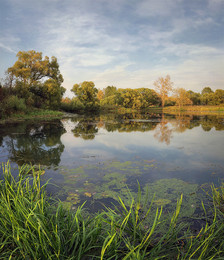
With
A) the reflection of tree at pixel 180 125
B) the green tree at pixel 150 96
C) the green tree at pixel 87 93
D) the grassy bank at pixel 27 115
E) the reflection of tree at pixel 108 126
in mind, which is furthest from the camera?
the green tree at pixel 150 96

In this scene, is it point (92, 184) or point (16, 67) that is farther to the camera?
point (16, 67)

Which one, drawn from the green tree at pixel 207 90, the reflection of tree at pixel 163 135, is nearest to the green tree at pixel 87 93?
the reflection of tree at pixel 163 135

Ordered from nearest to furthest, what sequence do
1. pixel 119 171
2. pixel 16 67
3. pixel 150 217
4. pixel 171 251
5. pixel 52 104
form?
pixel 171 251, pixel 150 217, pixel 119 171, pixel 16 67, pixel 52 104

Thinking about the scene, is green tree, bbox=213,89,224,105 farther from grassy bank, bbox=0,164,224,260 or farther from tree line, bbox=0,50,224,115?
grassy bank, bbox=0,164,224,260

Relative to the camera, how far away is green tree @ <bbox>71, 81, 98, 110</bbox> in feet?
154

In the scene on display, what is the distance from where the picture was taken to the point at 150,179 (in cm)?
511

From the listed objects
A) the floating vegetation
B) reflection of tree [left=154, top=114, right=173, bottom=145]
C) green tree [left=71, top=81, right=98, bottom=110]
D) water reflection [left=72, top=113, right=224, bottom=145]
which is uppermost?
green tree [left=71, top=81, right=98, bottom=110]

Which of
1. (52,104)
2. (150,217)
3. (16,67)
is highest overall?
(16,67)

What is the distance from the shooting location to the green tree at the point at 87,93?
46.9 meters

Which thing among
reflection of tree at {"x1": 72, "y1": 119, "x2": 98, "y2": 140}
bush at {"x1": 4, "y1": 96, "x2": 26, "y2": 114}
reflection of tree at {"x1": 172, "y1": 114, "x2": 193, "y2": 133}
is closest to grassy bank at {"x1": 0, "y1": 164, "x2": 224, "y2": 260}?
reflection of tree at {"x1": 72, "y1": 119, "x2": 98, "y2": 140}

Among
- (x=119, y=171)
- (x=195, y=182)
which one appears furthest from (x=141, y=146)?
(x=195, y=182)

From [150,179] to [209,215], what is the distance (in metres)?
1.86

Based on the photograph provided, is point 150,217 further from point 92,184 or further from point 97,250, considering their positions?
point 92,184

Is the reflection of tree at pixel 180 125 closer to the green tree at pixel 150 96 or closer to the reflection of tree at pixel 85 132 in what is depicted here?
the reflection of tree at pixel 85 132
